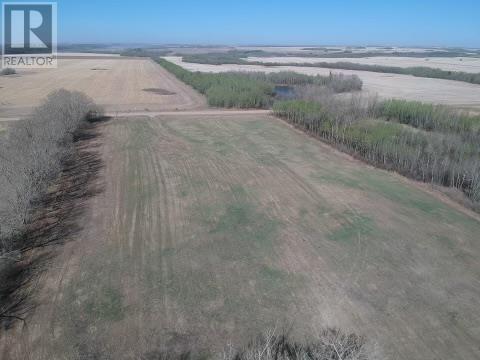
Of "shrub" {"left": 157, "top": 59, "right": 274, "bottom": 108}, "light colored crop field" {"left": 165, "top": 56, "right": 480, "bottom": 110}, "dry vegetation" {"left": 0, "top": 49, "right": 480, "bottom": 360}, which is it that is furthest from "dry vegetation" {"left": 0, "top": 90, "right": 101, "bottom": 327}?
"light colored crop field" {"left": 165, "top": 56, "right": 480, "bottom": 110}

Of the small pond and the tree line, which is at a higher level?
the small pond

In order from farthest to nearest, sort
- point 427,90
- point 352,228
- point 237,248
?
point 427,90 → point 352,228 → point 237,248

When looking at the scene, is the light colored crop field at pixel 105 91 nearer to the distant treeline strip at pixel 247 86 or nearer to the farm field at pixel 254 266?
the distant treeline strip at pixel 247 86

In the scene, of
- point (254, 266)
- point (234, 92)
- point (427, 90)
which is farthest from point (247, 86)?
point (254, 266)

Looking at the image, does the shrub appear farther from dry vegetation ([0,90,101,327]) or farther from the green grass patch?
the green grass patch

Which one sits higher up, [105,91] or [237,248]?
[105,91]

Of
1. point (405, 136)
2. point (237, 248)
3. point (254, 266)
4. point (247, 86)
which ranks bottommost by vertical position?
point (254, 266)

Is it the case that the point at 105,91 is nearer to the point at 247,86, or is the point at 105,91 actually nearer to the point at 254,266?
the point at 247,86

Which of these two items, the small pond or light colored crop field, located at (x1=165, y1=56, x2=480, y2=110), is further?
the small pond
